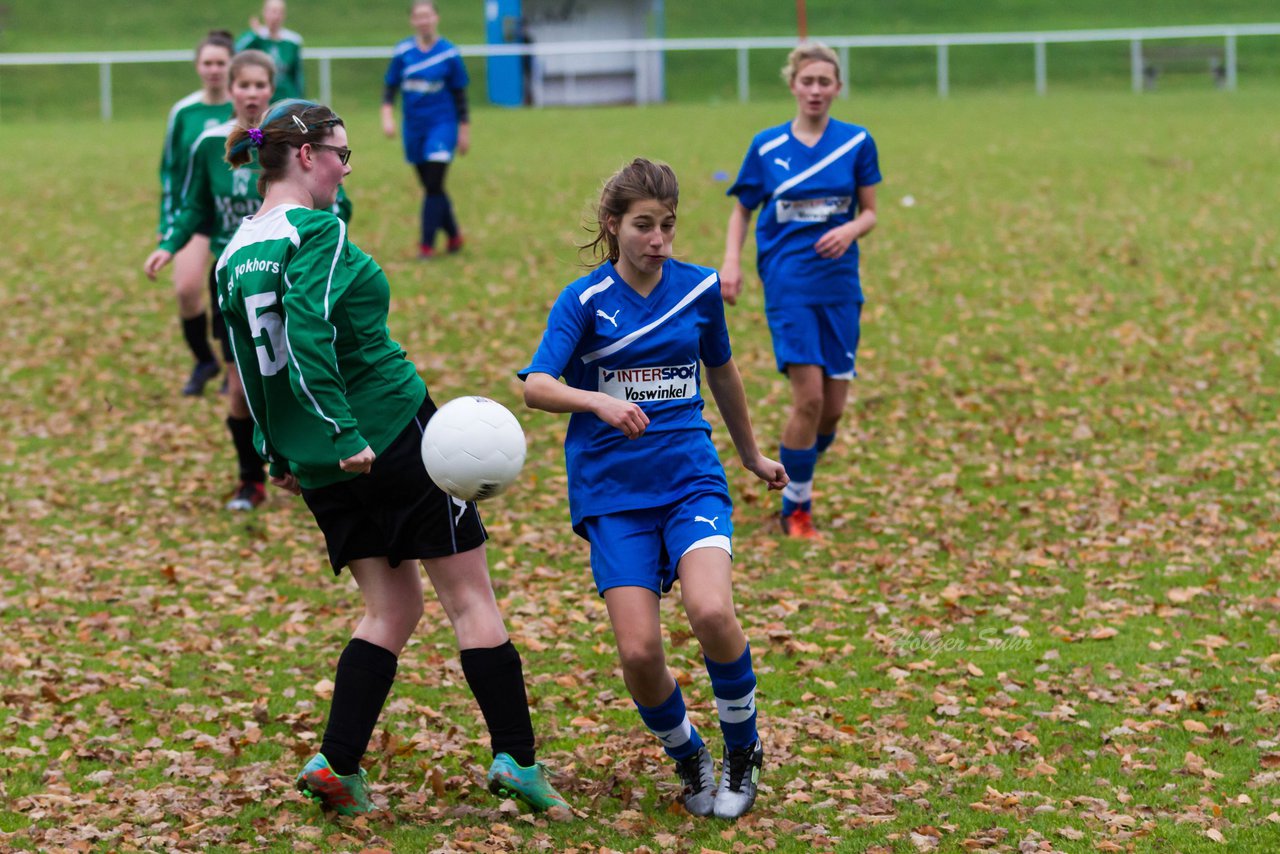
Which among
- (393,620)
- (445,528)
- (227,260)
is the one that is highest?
(227,260)

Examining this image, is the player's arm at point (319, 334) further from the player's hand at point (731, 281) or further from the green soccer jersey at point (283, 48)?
the green soccer jersey at point (283, 48)

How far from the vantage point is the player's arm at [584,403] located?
4.15m

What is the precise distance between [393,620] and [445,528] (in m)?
0.37

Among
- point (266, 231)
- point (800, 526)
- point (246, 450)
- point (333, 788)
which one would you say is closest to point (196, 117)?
point (246, 450)

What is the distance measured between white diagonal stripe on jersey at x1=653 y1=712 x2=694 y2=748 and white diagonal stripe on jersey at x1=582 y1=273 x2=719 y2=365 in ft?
3.72

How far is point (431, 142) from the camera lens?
1421cm

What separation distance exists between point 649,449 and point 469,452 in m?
0.56

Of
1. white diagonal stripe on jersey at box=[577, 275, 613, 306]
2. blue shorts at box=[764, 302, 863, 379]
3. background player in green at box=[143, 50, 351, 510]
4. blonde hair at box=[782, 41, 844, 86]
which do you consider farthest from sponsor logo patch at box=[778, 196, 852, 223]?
white diagonal stripe on jersey at box=[577, 275, 613, 306]

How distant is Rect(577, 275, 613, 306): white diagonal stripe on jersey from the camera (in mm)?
4457

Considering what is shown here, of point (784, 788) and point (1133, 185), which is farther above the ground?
point (1133, 185)

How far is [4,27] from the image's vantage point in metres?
38.1

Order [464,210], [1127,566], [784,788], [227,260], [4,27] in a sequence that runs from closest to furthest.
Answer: [227,260] < [784,788] < [1127,566] < [464,210] < [4,27]

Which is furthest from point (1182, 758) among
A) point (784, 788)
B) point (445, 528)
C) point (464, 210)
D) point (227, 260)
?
point (464, 210)

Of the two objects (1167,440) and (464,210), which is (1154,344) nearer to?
(1167,440)
